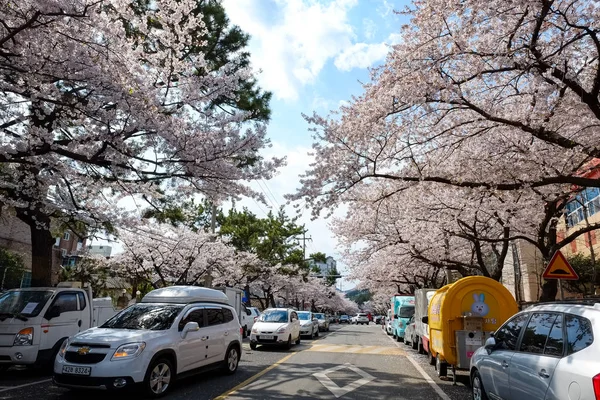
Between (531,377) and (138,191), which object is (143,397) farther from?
(138,191)

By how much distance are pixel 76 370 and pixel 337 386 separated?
189 inches

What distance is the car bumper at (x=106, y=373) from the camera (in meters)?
6.35

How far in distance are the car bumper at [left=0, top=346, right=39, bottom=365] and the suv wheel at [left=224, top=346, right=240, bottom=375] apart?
3938mm

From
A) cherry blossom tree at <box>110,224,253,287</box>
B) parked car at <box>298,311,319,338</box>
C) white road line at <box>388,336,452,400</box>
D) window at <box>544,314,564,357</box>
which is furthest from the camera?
parked car at <box>298,311,319,338</box>

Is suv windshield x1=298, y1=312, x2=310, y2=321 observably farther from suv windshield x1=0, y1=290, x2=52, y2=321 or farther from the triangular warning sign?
suv windshield x1=0, y1=290, x2=52, y2=321

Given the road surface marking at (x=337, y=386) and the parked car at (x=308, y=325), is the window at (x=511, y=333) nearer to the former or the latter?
the road surface marking at (x=337, y=386)

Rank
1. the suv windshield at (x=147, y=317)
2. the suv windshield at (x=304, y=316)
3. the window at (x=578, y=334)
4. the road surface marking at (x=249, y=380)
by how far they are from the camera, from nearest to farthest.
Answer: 1. the window at (x=578, y=334)
2. the road surface marking at (x=249, y=380)
3. the suv windshield at (x=147, y=317)
4. the suv windshield at (x=304, y=316)

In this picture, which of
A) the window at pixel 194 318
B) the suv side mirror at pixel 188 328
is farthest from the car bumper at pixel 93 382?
the window at pixel 194 318

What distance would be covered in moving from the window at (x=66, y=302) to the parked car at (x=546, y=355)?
8775 mm

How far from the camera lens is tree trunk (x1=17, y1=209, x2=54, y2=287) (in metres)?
12.0

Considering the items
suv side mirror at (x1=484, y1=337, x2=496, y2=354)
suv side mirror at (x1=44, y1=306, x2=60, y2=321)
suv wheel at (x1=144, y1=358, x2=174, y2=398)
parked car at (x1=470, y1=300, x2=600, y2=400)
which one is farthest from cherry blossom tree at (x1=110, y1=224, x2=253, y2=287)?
parked car at (x1=470, y1=300, x2=600, y2=400)

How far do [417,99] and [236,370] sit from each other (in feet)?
24.8

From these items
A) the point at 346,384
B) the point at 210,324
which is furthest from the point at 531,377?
the point at 210,324

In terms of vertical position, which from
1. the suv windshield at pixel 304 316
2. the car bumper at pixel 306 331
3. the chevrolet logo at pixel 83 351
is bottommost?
the car bumper at pixel 306 331
